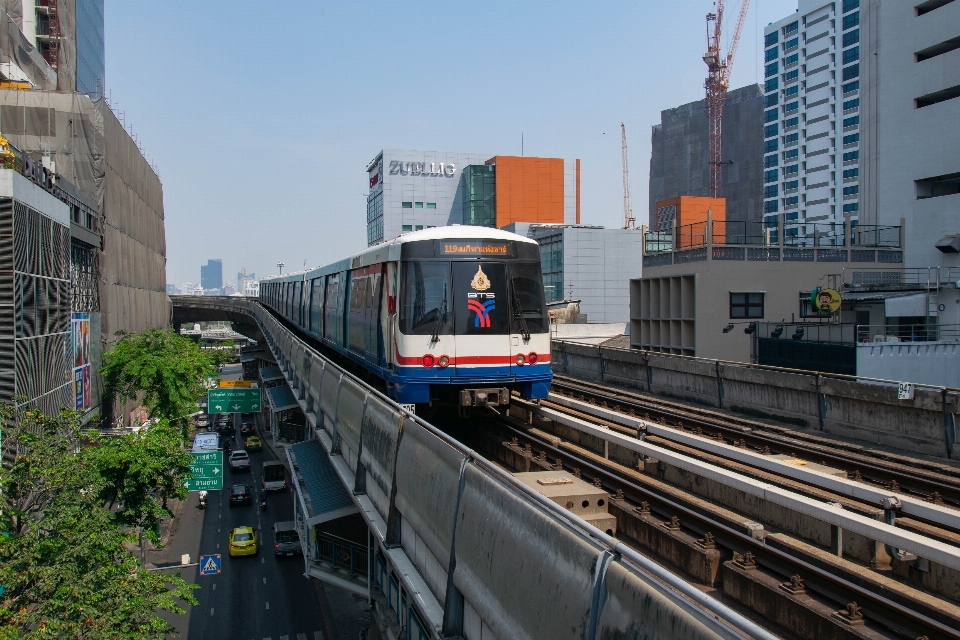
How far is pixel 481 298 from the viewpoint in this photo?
12609mm

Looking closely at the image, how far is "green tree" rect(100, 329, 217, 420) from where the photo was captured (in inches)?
1278

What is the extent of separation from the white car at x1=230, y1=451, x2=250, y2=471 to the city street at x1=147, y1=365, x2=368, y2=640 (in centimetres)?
830

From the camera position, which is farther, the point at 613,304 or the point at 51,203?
the point at 613,304

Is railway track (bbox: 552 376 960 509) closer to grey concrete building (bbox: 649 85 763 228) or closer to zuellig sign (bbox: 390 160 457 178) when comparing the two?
zuellig sign (bbox: 390 160 457 178)

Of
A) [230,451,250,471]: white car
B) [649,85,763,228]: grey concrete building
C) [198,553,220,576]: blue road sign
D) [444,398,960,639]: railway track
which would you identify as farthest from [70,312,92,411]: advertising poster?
[649,85,763,228]: grey concrete building

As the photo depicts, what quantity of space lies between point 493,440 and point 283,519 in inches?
1024

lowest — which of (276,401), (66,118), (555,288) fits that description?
(276,401)

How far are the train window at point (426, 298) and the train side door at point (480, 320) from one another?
16 cm

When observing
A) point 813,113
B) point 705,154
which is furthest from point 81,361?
point 705,154

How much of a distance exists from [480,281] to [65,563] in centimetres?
885

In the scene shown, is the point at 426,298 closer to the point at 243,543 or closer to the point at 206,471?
the point at 206,471

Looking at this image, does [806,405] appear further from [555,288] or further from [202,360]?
[555,288]

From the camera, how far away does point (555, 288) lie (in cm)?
7125

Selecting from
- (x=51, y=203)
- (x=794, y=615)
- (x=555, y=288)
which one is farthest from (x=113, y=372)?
(x=555, y=288)
